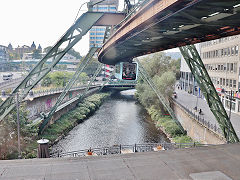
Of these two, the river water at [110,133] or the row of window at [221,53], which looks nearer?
the river water at [110,133]

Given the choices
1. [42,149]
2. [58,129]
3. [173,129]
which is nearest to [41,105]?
[58,129]

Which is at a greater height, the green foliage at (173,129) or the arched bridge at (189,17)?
the arched bridge at (189,17)

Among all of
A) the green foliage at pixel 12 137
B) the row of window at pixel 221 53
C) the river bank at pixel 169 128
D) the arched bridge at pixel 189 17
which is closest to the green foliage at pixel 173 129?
the river bank at pixel 169 128

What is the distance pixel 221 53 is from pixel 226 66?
3.30 meters

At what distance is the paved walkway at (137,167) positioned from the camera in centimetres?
884

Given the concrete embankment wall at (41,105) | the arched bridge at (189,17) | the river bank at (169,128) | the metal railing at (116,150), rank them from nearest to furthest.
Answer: the arched bridge at (189,17) < the metal railing at (116,150) < the river bank at (169,128) < the concrete embankment wall at (41,105)

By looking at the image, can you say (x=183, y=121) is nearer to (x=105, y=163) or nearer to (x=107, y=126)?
(x=107, y=126)

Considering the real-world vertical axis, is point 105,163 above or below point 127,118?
above

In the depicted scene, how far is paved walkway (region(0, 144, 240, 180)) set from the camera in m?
8.84

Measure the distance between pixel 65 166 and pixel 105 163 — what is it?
1652mm

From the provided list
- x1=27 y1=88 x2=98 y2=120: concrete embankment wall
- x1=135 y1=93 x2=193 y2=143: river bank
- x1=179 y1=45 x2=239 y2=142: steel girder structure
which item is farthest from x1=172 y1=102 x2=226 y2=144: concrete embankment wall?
x1=27 y1=88 x2=98 y2=120: concrete embankment wall

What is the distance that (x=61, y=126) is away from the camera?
37.0 m

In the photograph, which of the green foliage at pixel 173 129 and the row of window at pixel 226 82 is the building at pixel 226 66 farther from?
the green foliage at pixel 173 129

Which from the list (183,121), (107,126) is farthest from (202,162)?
(107,126)
